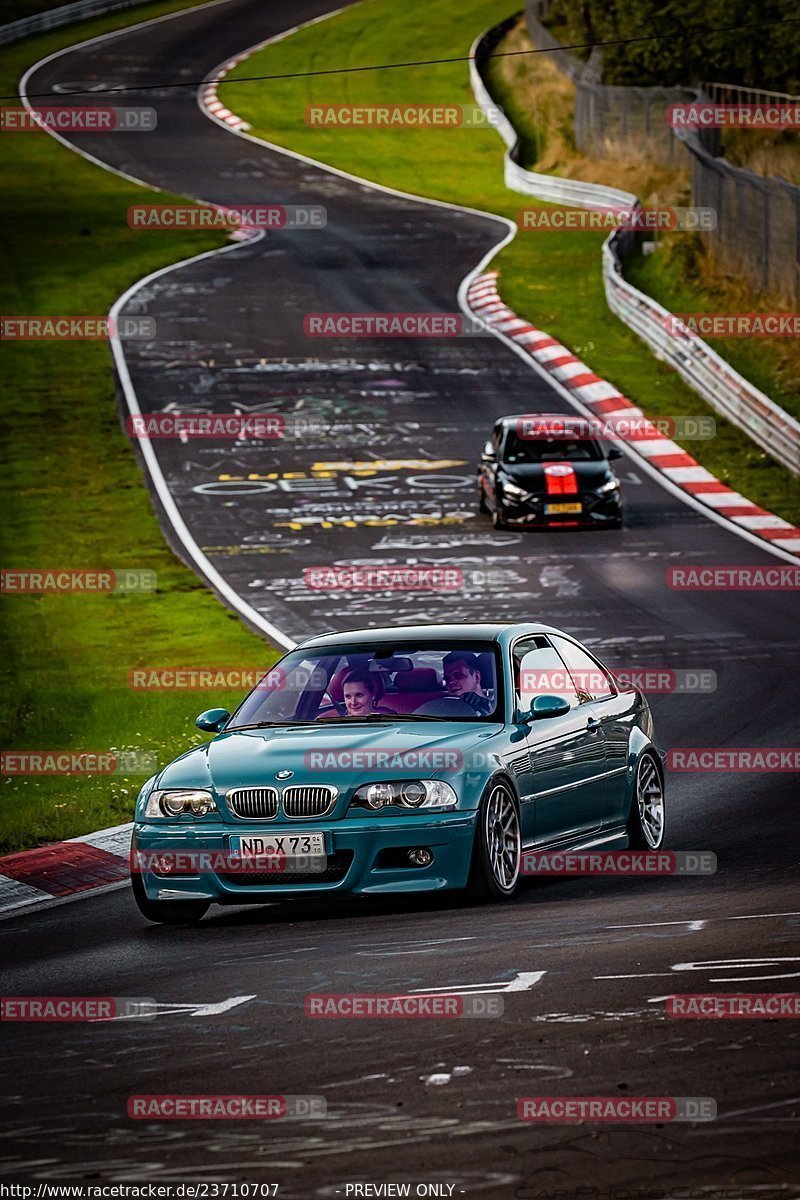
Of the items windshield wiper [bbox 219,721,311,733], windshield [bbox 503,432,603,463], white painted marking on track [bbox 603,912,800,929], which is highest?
windshield wiper [bbox 219,721,311,733]

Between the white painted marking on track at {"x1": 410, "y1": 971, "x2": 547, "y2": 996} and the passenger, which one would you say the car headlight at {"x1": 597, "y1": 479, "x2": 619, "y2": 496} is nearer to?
the passenger

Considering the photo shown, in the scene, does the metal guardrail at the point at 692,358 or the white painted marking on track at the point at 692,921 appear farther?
the metal guardrail at the point at 692,358

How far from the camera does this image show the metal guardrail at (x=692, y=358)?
31.6 m

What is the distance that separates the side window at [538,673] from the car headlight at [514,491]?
54.1 ft

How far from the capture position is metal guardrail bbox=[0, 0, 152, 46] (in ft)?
274

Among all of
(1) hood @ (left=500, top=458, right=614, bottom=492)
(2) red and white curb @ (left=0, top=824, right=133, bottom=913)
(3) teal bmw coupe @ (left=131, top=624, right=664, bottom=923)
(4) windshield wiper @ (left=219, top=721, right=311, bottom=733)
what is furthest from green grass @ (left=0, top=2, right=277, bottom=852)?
(1) hood @ (left=500, top=458, right=614, bottom=492)

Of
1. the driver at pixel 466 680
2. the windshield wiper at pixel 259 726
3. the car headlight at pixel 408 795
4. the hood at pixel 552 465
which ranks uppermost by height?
the driver at pixel 466 680

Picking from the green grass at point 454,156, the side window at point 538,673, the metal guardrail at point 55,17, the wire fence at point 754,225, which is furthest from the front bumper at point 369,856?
the metal guardrail at point 55,17

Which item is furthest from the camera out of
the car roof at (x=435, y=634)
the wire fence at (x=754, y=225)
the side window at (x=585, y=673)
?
the wire fence at (x=754, y=225)

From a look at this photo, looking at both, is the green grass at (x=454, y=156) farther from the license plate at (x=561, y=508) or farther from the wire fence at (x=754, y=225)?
the license plate at (x=561, y=508)

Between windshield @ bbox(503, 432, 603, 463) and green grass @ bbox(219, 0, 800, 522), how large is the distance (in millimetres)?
2458

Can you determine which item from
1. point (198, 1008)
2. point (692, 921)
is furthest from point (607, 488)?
point (198, 1008)

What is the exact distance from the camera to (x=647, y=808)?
12508 millimetres

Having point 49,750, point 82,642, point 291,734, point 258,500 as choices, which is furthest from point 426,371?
point 291,734
